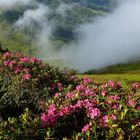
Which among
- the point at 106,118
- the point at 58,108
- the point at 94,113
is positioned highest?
the point at 58,108

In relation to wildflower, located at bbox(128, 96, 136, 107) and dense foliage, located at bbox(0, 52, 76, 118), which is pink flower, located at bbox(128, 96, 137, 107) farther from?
dense foliage, located at bbox(0, 52, 76, 118)

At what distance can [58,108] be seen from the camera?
1109 centimetres

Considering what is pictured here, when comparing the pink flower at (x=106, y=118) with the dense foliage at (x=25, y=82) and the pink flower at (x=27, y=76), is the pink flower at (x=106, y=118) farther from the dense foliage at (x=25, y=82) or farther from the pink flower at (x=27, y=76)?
the pink flower at (x=27, y=76)

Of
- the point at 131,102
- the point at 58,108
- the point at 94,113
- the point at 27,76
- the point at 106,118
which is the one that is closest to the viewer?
the point at 106,118

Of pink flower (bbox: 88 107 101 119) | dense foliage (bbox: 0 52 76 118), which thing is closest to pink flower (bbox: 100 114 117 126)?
pink flower (bbox: 88 107 101 119)

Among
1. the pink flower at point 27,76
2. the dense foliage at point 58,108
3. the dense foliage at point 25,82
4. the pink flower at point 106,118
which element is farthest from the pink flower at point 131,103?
the pink flower at point 27,76

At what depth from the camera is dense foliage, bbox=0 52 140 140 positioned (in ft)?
30.8

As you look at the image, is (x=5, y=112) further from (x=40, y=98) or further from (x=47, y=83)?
(x=47, y=83)

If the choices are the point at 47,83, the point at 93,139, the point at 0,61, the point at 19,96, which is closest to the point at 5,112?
the point at 19,96

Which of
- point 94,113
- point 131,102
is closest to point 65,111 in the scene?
point 94,113

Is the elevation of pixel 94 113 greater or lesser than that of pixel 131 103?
lesser

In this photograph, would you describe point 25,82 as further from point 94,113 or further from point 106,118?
point 106,118

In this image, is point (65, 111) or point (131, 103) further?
point (65, 111)

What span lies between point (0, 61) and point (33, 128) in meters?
7.20
